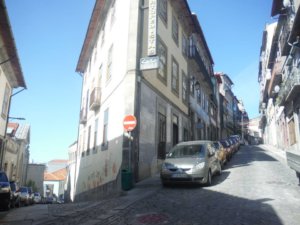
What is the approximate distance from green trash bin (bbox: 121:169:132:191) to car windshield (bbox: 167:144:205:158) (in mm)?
A: 1859

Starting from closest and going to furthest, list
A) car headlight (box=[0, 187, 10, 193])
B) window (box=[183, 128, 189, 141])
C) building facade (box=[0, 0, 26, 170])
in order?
1. car headlight (box=[0, 187, 10, 193])
2. building facade (box=[0, 0, 26, 170])
3. window (box=[183, 128, 189, 141])

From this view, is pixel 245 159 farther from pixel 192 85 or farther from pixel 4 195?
pixel 4 195

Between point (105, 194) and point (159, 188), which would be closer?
point (159, 188)

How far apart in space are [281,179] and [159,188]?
16.1 feet

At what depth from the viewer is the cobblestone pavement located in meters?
6.53

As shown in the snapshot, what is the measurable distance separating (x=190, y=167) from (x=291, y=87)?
12787 millimetres

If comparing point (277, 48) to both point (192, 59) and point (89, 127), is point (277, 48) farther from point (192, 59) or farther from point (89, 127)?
point (89, 127)

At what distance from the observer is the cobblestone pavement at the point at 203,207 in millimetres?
6533

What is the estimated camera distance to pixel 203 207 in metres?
7.75

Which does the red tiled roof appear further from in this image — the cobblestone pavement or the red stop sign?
the cobblestone pavement

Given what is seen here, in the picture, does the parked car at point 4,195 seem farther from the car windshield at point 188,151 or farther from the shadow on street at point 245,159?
the shadow on street at point 245,159

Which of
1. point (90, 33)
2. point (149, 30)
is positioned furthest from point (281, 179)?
point (90, 33)

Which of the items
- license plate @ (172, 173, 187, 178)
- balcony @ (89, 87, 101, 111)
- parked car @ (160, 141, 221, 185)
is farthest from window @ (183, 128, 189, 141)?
license plate @ (172, 173, 187, 178)

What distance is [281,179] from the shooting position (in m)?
12.0
